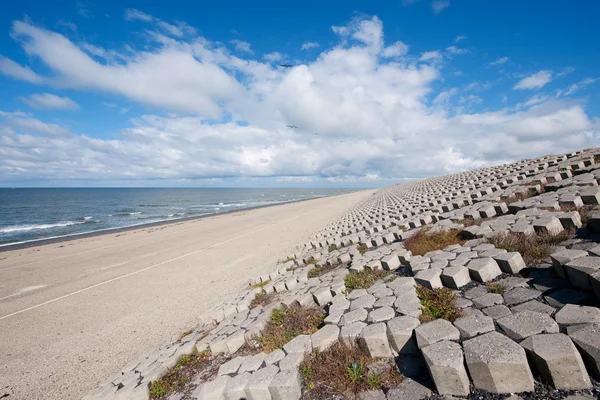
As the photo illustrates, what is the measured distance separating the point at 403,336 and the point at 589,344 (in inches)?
58.9

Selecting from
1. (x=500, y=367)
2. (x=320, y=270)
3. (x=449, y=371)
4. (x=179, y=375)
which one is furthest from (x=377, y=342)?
(x=320, y=270)

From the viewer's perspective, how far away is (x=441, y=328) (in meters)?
2.83

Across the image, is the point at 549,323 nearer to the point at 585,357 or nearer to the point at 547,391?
the point at 585,357

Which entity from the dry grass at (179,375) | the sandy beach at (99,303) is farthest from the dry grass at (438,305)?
the sandy beach at (99,303)

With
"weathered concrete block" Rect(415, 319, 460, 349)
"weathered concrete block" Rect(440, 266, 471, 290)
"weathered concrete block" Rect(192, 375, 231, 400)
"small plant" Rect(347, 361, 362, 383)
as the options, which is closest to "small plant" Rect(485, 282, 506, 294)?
"weathered concrete block" Rect(440, 266, 471, 290)

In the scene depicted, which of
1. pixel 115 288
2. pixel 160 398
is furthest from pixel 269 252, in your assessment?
pixel 160 398

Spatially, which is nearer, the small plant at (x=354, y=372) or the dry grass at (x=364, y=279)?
the small plant at (x=354, y=372)

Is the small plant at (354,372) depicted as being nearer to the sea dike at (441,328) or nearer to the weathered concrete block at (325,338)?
the sea dike at (441,328)

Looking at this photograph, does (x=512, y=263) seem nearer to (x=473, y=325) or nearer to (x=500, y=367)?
(x=473, y=325)

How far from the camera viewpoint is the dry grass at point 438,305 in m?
3.19

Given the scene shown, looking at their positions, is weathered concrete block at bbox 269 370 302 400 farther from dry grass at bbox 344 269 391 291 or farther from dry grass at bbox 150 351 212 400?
dry grass at bbox 344 269 391 291

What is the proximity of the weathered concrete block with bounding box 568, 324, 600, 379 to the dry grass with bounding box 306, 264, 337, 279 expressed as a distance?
17.2 feet

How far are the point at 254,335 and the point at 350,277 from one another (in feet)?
7.36

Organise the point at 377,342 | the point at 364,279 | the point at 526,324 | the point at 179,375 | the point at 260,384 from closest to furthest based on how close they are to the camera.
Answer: the point at 526,324
the point at 260,384
the point at 377,342
the point at 179,375
the point at 364,279
